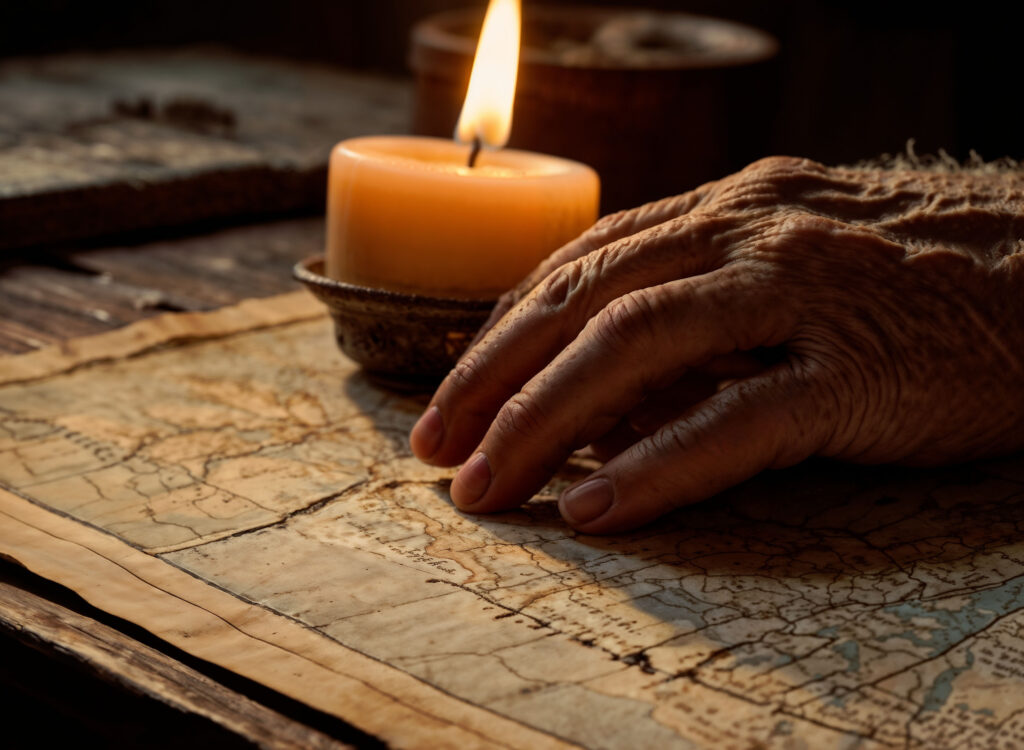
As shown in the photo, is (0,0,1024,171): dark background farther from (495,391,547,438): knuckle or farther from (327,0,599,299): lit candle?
(495,391,547,438): knuckle

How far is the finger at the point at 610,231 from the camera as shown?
1295 mm

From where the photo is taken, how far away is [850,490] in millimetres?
1197

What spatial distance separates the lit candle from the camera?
1.38m

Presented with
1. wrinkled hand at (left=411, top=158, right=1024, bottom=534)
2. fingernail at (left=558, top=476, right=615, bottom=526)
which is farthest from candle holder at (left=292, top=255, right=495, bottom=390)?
fingernail at (left=558, top=476, right=615, bottom=526)

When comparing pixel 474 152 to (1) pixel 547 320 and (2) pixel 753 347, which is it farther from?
(2) pixel 753 347

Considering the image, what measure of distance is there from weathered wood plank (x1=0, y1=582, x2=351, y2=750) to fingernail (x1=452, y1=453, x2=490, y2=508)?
0.36m

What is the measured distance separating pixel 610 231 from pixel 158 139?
5.27ft

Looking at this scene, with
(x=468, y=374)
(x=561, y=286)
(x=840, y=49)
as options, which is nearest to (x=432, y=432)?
(x=468, y=374)

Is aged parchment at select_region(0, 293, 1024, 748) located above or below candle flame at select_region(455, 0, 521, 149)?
below

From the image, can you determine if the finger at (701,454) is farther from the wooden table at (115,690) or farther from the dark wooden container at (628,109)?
the dark wooden container at (628,109)

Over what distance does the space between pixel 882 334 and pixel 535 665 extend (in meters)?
0.53

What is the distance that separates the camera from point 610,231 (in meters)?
1.30

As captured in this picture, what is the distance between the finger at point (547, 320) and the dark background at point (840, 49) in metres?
2.03

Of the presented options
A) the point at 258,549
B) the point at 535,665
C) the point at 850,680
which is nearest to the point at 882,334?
the point at 850,680
